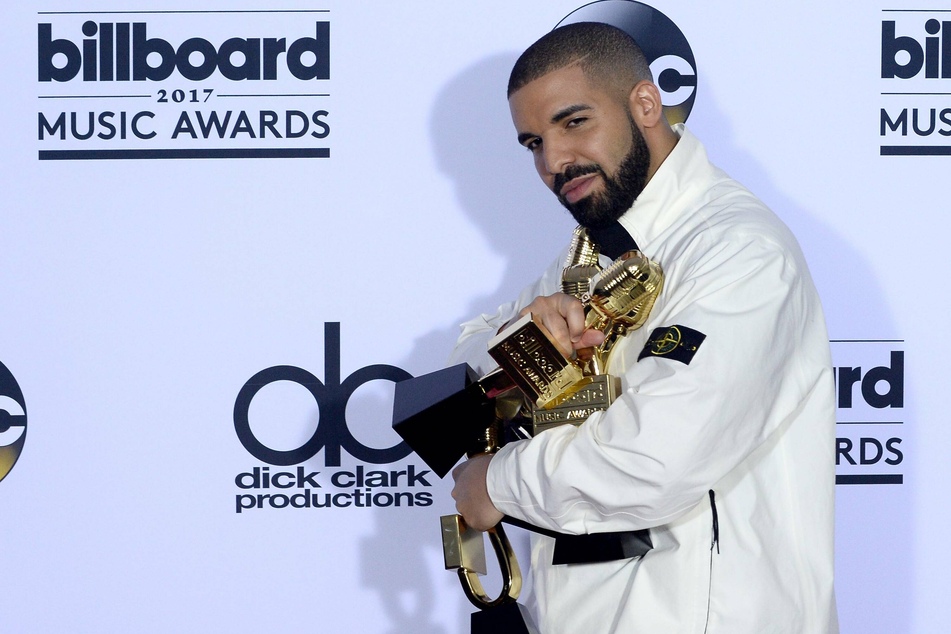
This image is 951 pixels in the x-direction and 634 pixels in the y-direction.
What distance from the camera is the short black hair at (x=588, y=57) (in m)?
1.68

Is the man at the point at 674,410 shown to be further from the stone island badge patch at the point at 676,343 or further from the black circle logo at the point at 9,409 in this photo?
the black circle logo at the point at 9,409

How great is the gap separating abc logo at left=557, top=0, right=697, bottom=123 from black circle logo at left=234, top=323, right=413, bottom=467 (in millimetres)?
965

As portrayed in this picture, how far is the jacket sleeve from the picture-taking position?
1.35 m

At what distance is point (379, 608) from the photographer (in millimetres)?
2570

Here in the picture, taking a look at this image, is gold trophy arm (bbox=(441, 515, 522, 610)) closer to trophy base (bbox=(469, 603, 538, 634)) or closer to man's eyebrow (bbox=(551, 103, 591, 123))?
trophy base (bbox=(469, 603, 538, 634))

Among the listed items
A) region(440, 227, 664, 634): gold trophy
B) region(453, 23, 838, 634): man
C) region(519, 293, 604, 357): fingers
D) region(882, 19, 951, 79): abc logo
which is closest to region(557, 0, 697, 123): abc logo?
region(882, 19, 951, 79): abc logo

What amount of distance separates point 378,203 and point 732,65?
3.10 feet

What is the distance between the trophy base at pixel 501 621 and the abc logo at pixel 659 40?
1356mm

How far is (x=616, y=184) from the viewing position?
1654 millimetres

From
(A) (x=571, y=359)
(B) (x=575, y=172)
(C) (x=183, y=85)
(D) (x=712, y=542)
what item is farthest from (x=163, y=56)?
(D) (x=712, y=542)

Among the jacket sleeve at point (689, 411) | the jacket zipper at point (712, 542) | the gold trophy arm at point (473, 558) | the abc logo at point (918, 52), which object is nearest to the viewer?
the jacket sleeve at point (689, 411)

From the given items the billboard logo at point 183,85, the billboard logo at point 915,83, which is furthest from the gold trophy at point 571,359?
the billboard logo at point 915,83

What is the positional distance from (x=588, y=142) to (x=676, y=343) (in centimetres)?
43

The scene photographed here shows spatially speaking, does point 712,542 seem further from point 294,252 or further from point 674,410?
point 294,252
